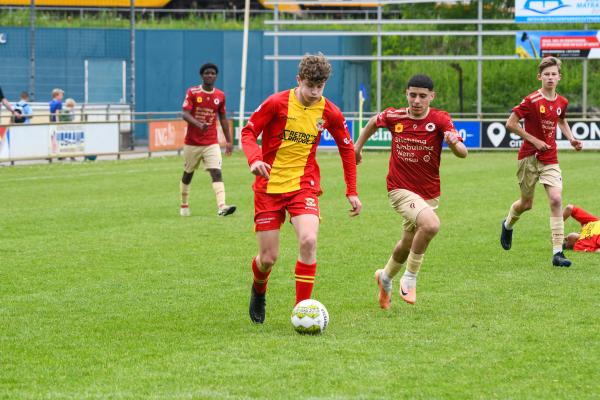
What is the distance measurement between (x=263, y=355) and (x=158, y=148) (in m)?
25.8

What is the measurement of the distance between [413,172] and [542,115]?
3.24 metres

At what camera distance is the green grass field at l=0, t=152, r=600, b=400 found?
6566mm

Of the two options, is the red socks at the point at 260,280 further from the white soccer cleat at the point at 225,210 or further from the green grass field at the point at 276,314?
the white soccer cleat at the point at 225,210

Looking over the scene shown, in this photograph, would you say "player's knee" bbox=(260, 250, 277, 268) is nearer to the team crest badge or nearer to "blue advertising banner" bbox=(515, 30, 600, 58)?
the team crest badge

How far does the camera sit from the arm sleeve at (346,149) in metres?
8.56

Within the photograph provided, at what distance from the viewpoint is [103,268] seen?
38.1 feet

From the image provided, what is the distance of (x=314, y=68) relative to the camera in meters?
8.06

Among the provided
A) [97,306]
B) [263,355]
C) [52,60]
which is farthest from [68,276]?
[52,60]

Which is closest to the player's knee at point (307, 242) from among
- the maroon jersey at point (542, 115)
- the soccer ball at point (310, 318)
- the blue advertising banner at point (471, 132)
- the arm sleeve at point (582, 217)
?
the soccer ball at point (310, 318)

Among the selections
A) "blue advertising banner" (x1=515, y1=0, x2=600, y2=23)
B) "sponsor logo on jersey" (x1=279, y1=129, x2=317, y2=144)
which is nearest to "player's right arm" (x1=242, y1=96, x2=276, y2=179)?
"sponsor logo on jersey" (x1=279, y1=129, x2=317, y2=144)

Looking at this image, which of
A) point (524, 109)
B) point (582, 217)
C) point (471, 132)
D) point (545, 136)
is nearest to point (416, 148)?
point (524, 109)

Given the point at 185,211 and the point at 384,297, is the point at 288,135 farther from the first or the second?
the point at 185,211

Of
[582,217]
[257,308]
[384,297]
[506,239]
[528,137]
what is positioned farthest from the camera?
[582,217]

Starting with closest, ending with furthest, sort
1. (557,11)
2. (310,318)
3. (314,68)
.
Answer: (310,318), (314,68), (557,11)
